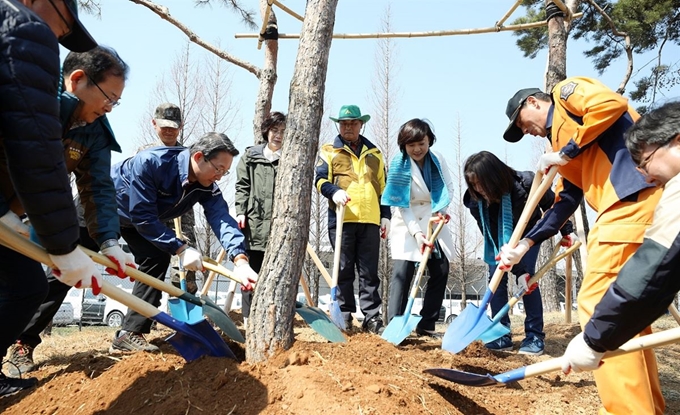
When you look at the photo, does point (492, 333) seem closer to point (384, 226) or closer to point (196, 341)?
point (384, 226)

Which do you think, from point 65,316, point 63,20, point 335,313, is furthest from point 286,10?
point 65,316

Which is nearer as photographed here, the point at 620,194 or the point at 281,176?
the point at 620,194

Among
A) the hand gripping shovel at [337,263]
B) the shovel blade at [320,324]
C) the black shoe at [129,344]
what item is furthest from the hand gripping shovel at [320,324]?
the black shoe at [129,344]

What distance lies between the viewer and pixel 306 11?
3.38 metres

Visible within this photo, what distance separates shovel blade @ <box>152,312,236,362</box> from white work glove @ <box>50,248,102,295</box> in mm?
672

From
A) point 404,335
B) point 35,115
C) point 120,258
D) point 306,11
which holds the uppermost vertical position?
point 306,11

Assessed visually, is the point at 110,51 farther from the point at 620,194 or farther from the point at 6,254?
the point at 620,194

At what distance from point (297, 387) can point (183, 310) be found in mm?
1275

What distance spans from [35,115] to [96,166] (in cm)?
131

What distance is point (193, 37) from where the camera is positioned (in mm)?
6902

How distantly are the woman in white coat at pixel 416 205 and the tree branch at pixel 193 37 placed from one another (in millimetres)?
3211

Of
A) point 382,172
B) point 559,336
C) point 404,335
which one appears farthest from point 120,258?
point 559,336

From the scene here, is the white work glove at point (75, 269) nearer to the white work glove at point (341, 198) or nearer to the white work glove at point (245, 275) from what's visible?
the white work glove at point (245, 275)

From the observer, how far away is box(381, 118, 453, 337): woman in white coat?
15.9ft
